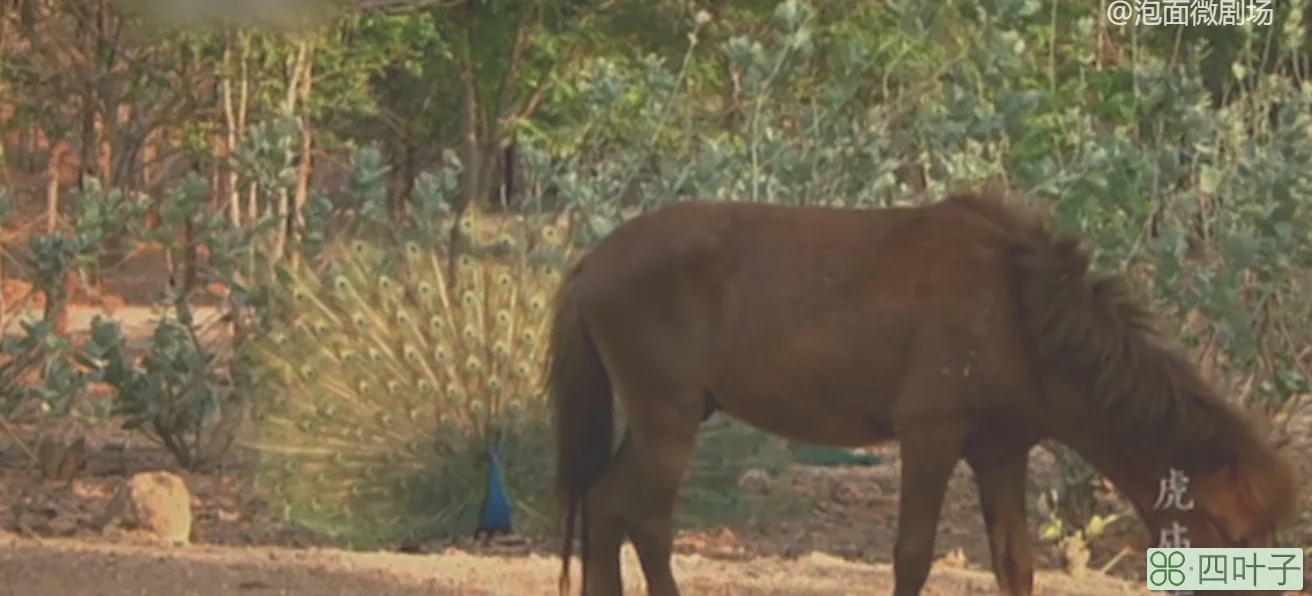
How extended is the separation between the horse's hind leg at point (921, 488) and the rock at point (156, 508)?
3785 millimetres

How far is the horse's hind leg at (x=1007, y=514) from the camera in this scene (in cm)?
572

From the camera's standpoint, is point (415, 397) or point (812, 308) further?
point (415, 397)

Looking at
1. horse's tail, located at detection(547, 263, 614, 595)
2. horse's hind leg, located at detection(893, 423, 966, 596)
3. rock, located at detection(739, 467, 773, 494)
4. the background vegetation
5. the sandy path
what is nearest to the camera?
horse's hind leg, located at detection(893, 423, 966, 596)

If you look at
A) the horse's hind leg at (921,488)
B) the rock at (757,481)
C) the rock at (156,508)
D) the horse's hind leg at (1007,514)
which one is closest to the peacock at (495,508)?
the rock at (757,481)

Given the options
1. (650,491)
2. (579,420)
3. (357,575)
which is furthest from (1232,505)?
(357,575)

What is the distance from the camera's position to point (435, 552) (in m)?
8.45

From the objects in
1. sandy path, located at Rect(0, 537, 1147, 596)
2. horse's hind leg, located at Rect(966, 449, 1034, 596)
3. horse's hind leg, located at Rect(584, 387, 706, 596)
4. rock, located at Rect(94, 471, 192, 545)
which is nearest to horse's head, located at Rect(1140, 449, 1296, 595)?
horse's hind leg, located at Rect(966, 449, 1034, 596)

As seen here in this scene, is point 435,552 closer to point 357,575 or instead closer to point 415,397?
point 415,397

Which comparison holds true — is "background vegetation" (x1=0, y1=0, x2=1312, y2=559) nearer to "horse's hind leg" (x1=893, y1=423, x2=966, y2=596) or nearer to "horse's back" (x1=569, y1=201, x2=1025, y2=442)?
"horse's back" (x1=569, y1=201, x2=1025, y2=442)

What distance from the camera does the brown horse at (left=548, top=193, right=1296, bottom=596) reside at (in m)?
5.16

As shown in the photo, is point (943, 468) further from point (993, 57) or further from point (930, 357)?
point (993, 57)

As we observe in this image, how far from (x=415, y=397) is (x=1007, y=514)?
350 cm

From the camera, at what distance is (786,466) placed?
29.0 feet

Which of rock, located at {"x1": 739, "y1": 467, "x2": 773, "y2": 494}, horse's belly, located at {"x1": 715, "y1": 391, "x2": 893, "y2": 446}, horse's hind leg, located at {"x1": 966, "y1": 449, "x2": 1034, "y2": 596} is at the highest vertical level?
horse's belly, located at {"x1": 715, "y1": 391, "x2": 893, "y2": 446}
